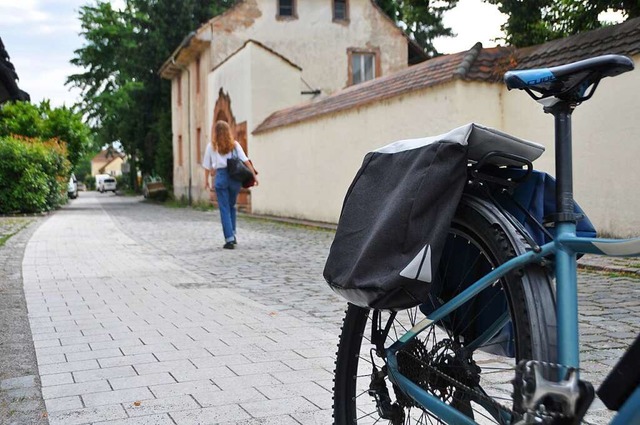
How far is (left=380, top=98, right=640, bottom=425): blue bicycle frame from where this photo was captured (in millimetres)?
1716

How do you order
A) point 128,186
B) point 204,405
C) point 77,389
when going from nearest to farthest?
point 204,405, point 77,389, point 128,186

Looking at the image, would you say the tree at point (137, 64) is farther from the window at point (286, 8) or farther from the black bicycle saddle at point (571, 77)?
the black bicycle saddle at point (571, 77)

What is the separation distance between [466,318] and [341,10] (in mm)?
27842

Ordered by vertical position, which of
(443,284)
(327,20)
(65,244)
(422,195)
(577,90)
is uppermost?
(327,20)

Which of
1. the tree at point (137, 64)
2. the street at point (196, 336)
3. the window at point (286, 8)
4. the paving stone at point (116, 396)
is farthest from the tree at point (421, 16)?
the paving stone at point (116, 396)

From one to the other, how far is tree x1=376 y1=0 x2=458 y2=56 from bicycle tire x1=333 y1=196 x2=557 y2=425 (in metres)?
12.5

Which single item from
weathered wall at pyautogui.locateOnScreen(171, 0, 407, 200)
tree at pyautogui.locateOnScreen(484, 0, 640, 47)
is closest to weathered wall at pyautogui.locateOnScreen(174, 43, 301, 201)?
weathered wall at pyautogui.locateOnScreen(171, 0, 407, 200)

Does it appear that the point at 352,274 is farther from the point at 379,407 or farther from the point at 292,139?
the point at 292,139

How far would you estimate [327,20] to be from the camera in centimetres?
2855

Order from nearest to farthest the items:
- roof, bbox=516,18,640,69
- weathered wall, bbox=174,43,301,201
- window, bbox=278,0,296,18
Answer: roof, bbox=516,18,640,69
weathered wall, bbox=174,43,301,201
window, bbox=278,0,296,18

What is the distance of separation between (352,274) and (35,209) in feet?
77.7

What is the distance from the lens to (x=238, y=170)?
38.9ft

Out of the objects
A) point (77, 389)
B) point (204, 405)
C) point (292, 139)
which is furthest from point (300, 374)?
point (292, 139)

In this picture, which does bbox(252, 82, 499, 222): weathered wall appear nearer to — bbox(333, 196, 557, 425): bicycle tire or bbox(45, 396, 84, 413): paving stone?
bbox(45, 396, 84, 413): paving stone
